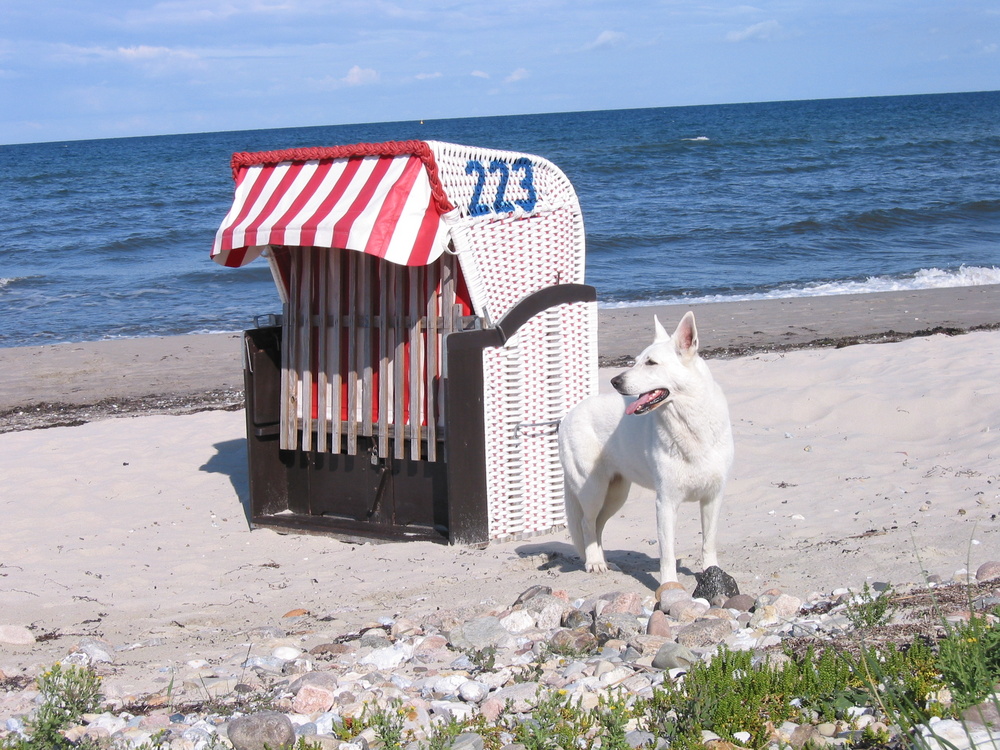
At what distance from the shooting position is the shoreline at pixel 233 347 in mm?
11508

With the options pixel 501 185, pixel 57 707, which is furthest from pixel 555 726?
pixel 501 185

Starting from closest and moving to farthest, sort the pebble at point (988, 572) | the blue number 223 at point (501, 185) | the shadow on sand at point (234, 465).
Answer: the pebble at point (988, 572) < the blue number 223 at point (501, 185) < the shadow on sand at point (234, 465)

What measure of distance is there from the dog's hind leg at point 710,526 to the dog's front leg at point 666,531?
0.64ft

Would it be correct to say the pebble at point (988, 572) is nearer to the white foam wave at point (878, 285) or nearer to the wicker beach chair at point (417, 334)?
the wicker beach chair at point (417, 334)

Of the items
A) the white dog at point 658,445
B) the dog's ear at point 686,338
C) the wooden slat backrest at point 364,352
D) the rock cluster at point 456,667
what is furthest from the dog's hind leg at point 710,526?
the wooden slat backrest at point 364,352

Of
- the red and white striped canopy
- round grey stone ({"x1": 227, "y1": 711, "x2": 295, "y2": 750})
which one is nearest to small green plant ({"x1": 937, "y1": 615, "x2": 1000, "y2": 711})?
round grey stone ({"x1": 227, "y1": 711, "x2": 295, "y2": 750})

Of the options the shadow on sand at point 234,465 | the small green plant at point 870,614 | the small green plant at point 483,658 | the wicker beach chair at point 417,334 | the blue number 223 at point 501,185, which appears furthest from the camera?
the shadow on sand at point 234,465

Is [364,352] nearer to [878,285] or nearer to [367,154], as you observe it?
[367,154]

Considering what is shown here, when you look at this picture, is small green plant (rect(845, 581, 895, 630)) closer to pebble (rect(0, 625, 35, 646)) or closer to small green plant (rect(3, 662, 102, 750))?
small green plant (rect(3, 662, 102, 750))

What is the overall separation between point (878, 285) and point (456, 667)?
1711cm

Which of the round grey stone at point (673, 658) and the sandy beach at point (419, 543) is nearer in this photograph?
the round grey stone at point (673, 658)

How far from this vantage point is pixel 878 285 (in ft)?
63.8

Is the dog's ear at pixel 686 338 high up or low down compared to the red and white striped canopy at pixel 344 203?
down

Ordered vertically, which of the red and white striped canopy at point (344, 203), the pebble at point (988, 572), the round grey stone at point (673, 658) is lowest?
the pebble at point (988, 572)
